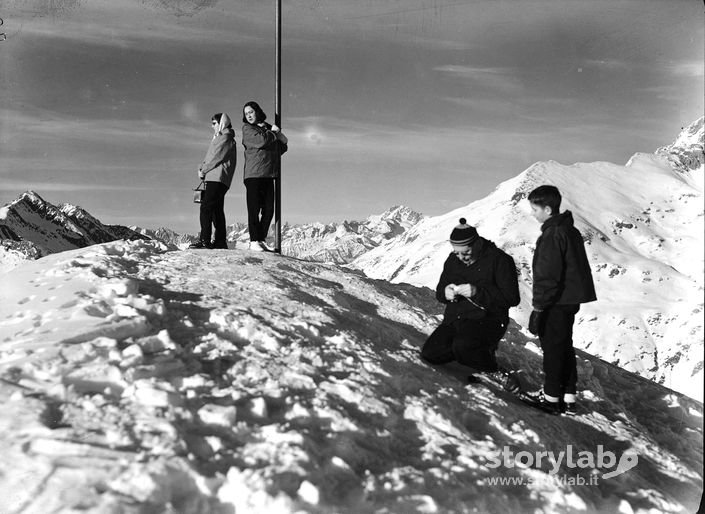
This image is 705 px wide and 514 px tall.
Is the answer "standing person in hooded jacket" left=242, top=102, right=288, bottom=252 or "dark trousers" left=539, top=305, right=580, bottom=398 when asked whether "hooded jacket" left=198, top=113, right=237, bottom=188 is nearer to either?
"standing person in hooded jacket" left=242, top=102, right=288, bottom=252

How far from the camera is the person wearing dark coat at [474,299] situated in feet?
16.2

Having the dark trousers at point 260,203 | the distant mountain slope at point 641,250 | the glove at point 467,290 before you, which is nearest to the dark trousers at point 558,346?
the glove at point 467,290

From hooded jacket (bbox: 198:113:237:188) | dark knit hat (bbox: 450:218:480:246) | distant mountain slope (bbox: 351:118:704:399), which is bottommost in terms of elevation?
distant mountain slope (bbox: 351:118:704:399)

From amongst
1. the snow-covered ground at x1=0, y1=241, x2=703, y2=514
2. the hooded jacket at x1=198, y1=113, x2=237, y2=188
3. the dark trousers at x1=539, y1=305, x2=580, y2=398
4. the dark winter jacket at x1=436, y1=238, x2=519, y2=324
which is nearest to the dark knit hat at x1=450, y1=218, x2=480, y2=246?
the dark winter jacket at x1=436, y1=238, x2=519, y2=324

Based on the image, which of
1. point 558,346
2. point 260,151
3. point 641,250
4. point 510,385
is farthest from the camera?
point 641,250

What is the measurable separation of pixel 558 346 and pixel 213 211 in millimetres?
6181

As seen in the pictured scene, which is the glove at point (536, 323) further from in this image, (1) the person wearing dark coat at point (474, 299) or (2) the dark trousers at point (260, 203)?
(2) the dark trousers at point (260, 203)

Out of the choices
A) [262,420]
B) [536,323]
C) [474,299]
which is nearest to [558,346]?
[536,323]

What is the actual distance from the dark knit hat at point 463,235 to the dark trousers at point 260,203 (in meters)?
4.48

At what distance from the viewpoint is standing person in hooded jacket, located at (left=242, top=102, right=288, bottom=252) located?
27.2 feet

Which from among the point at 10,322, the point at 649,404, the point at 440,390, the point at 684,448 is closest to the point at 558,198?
the point at 440,390

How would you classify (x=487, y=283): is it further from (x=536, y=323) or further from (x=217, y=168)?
(x=217, y=168)

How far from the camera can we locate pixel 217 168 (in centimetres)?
865

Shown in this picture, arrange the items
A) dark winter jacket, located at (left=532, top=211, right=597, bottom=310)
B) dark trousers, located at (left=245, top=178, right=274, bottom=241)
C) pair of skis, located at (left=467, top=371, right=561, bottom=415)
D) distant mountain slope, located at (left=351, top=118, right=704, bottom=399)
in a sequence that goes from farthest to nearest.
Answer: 1. dark trousers, located at (left=245, top=178, right=274, bottom=241)
2. pair of skis, located at (left=467, top=371, right=561, bottom=415)
3. dark winter jacket, located at (left=532, top=211, right=597, bottom=310)
4. distant mountain slope, located at (left=351, top=118, right=704, bottom=399)
